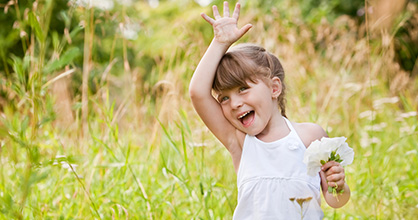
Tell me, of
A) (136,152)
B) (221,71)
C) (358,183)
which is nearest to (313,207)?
(221,71)

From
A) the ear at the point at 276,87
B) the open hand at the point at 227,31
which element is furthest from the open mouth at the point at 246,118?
the open hand at the point at 227,31

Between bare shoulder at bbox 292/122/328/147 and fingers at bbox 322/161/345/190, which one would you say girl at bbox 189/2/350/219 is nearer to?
bare shoulder at bbox 292/122/328/147

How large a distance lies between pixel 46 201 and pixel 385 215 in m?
1.45

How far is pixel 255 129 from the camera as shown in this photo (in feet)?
4.64

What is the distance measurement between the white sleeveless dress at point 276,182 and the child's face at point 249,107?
6 centimetres

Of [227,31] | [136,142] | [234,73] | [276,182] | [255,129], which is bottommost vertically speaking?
[136,142]

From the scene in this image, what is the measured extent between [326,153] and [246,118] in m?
0.35

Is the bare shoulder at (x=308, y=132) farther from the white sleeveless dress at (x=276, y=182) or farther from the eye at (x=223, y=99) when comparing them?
Answer: the eye at (x=223, y=99)

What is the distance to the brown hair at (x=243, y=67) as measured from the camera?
1.43 m

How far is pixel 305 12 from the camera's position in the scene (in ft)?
20.8

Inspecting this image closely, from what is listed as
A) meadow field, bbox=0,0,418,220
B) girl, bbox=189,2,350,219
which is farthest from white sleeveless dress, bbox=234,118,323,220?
meadow field, bbox=0,0,418,220

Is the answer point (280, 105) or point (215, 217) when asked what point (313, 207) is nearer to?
point (280, 105)

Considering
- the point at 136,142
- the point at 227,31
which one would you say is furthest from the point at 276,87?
the point at 136,142

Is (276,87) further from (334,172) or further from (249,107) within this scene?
(334,172)
